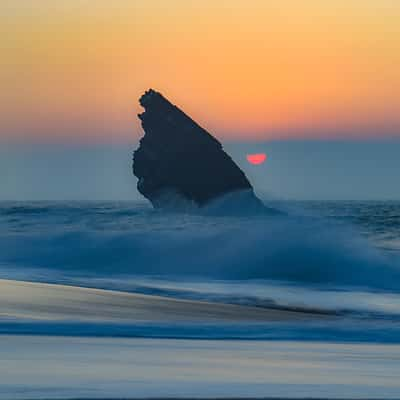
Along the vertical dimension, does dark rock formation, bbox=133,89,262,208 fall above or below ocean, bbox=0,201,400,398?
above

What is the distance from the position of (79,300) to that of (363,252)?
14511mm

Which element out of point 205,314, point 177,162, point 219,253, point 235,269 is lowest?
point 205,314

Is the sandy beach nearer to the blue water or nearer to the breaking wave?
the blue water

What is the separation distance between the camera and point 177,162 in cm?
6103

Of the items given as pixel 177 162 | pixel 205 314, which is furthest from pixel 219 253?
pixel 177 162

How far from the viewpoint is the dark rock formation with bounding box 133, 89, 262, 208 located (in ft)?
195

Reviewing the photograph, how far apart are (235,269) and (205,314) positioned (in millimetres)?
11515

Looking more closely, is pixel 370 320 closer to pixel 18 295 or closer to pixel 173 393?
pixel 18 295

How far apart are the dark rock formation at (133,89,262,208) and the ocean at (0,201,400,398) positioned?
27331mm

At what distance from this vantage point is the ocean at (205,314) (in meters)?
7.81

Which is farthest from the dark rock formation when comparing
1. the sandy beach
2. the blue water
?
the sandy beach

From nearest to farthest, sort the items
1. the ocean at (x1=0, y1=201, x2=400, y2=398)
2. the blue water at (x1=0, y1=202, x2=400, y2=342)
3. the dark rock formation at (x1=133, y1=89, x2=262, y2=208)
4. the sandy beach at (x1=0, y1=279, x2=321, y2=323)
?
the ocean at (x1=0, y1=201, x2=400, y2=398)
the blue water at (x1=0, y1=202, x2=400, y2=342)
the sandy beach at (x1=0, y1=279, x2=321, y2=323)
the dark rock formation at (x1=133, y1=89, x2=262, y2=208)

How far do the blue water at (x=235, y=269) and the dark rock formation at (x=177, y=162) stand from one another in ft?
61.6

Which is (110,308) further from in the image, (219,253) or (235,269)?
(219,253)
